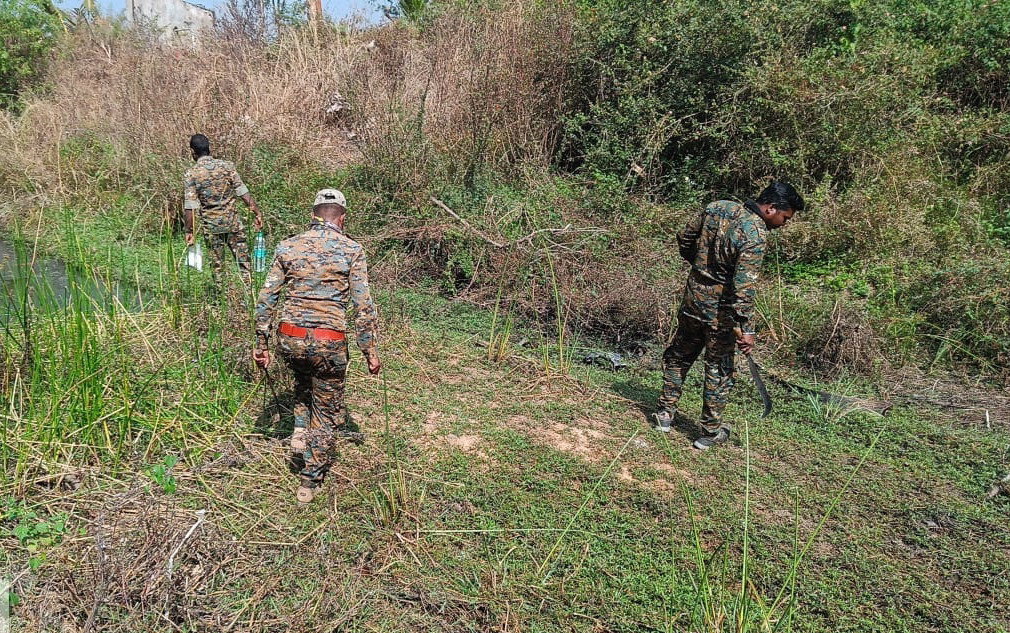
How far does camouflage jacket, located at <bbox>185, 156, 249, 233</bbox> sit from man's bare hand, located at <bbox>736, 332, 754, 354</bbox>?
4.99 meters

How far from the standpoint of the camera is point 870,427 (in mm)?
4617

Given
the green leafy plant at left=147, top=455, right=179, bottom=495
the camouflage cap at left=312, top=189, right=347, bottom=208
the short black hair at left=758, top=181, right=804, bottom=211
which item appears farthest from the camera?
the short black hair at left=758, top=181, right=804, bottom=211

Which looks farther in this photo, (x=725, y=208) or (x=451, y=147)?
(x=451, y=147)

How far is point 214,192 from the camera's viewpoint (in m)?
6.34

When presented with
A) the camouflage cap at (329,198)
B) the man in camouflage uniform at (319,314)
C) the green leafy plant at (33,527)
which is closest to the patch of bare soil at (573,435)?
the man in camouflage uniform at (319,314)

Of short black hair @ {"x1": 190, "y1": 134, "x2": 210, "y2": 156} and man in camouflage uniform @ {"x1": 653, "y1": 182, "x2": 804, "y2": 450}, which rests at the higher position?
short black hair @ {"x1": 190, "y1": 134, "x2": 210, "y2": 156}

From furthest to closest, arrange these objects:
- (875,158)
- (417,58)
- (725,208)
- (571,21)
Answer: (417,58) → (571,21) → (875,158) → (725,208)

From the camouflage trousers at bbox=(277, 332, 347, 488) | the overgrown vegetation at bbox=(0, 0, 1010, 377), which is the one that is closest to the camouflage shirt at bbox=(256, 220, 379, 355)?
the camouflage trousers at bbox=(277, 332, 347, 488)

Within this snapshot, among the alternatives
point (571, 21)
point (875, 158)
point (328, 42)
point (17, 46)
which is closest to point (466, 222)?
point (571, 21)

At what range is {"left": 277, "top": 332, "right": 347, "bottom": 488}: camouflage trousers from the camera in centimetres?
330

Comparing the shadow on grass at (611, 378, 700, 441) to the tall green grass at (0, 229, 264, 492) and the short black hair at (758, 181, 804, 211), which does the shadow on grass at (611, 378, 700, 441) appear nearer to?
the short black hair at (758, 181, 804, 211)

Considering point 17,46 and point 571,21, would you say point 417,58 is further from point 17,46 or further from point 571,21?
point 17,46

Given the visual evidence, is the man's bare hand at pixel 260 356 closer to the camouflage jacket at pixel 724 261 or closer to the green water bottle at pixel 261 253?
the green water bottle at pixel 261 253

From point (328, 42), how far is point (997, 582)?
11765 mm
